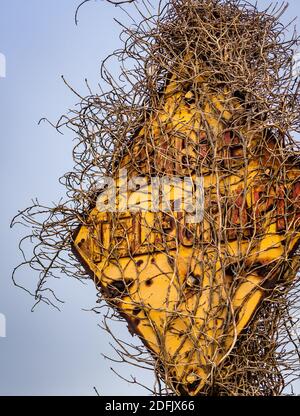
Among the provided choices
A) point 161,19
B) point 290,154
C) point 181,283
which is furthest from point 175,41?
point 181,283

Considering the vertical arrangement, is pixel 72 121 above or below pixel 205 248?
above

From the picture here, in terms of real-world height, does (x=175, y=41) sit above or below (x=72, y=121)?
above

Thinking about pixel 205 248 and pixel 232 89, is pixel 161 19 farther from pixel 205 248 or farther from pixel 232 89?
pixel 205 248

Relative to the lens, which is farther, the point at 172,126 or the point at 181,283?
the point at 172,126

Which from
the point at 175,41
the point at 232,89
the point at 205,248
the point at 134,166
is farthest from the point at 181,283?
the point at 175,41

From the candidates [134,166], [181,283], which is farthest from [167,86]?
[181,283]

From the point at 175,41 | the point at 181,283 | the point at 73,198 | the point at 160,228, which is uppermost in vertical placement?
the point at 175,41

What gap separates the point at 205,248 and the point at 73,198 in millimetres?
1078

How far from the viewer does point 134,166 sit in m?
5.74

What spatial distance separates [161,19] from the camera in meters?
6.00

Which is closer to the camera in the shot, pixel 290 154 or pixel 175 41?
pixel 290 154

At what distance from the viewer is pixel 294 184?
17.6 feet

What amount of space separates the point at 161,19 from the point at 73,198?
4.61 ft

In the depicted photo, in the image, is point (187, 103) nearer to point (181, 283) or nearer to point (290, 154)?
point (290, 154)
